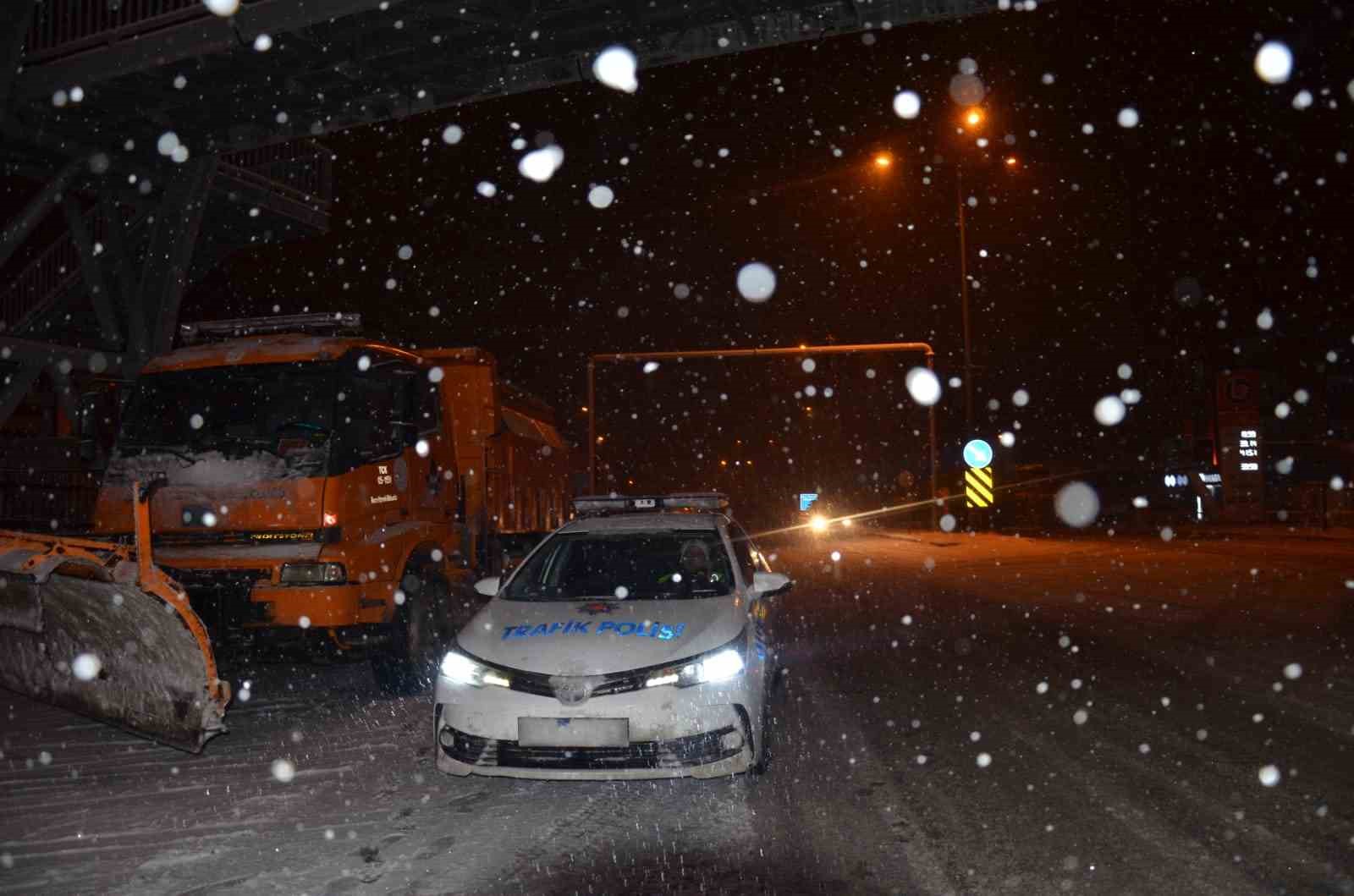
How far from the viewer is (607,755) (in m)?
5.07

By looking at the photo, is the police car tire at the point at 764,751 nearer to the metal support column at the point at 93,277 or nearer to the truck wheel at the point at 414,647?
the truck wheel at the point at 414,647

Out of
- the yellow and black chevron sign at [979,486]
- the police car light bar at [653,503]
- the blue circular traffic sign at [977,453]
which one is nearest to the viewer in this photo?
the police car light bar at [653,503]

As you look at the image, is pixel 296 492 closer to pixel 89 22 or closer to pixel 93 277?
pixel 89 22

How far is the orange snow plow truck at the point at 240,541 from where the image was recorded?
6.21 meters

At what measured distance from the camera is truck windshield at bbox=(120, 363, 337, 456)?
7.72 m

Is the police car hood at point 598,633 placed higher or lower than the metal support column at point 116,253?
lower

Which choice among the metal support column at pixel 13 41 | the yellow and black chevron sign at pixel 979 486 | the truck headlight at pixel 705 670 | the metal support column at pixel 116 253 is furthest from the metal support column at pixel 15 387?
the yellow and black chevron sign at pixel 979 486

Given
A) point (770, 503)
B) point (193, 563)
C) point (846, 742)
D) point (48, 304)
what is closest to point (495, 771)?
point (846, 742)

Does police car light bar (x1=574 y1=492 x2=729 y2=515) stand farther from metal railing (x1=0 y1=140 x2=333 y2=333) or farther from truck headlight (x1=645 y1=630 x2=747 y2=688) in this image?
metal railing (x1=0 y1=140 x2=333 y2=333)

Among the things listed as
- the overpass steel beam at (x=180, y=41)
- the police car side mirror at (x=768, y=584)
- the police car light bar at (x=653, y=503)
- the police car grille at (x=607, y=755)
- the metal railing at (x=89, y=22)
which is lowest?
the police car grille at (x=607, y=755)

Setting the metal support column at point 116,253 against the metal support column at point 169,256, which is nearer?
the metal support column at point 169,256

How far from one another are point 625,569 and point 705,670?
1.92 meters

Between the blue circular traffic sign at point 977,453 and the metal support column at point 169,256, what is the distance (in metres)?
17.4

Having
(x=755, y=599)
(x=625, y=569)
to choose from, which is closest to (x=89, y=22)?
(x=625, y=569)
